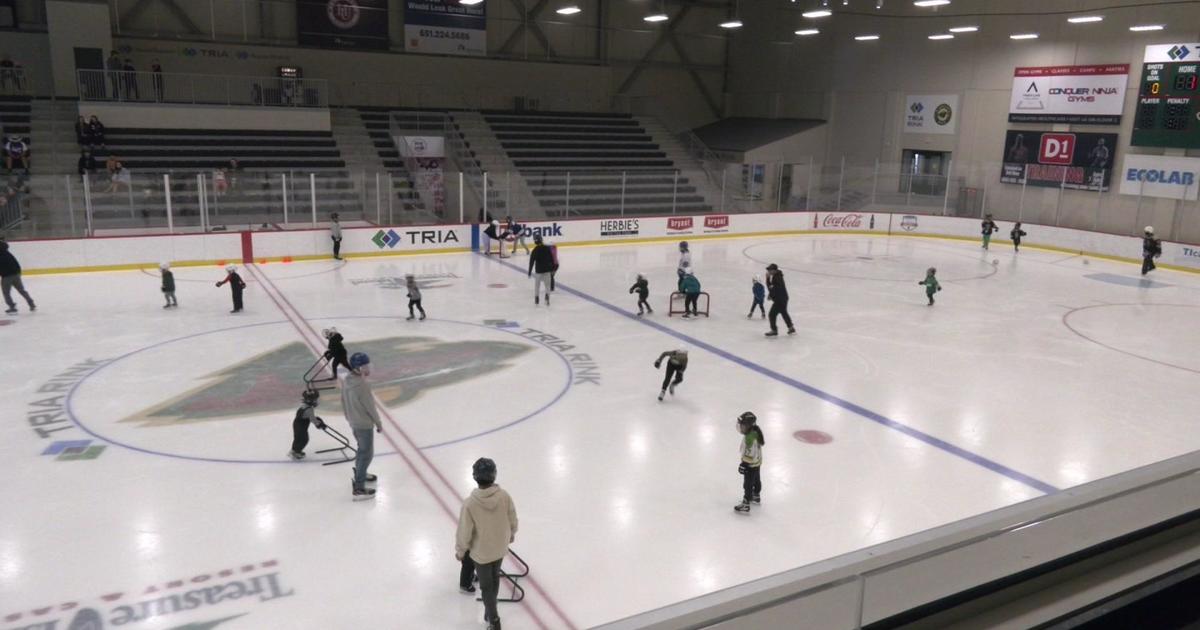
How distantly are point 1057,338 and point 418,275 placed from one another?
13896mm

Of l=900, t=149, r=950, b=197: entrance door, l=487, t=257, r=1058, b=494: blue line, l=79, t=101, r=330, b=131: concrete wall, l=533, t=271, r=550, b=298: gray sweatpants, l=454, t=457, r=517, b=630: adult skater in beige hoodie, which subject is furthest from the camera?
l=900, t=149, r=950, b=197: entrance door

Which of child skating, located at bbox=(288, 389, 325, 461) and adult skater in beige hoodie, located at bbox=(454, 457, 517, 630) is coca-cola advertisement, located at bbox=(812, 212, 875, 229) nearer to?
child skating, located at bbox=(288, 389, 325, 461)

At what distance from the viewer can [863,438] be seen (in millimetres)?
10008

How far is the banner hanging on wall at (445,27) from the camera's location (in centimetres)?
3447

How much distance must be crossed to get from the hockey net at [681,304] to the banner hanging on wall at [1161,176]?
17660mm

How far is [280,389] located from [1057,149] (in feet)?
92.0

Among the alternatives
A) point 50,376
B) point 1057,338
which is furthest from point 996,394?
point 50,376

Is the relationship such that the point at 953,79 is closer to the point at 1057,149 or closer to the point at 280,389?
the point at 1057,149

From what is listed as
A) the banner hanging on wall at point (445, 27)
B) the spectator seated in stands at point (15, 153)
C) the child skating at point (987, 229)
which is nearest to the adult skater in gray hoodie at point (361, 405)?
the spectator seated in stands at point (15, 153)

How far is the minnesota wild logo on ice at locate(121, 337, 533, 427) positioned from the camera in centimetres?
1052

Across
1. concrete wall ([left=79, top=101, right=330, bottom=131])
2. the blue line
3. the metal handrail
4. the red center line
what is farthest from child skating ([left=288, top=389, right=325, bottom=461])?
concrete wall ([left=79, top=101, right=330, bottom=131])

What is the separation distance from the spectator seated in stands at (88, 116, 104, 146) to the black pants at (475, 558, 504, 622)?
26175 mm

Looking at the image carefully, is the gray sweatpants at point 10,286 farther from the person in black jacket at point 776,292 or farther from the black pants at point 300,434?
the person in black jacket at point 776,292

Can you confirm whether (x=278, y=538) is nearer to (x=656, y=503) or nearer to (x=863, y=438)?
(x=656, y=503)
